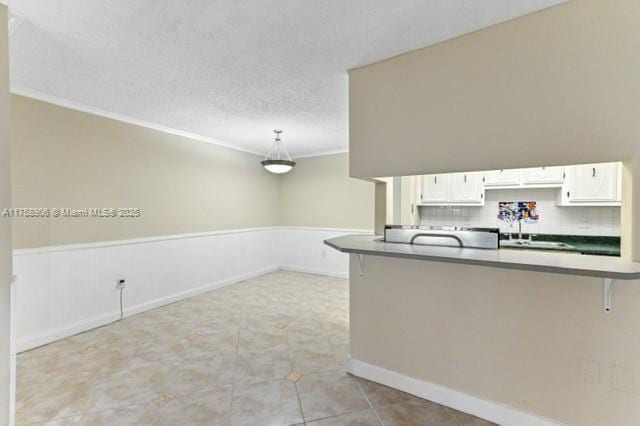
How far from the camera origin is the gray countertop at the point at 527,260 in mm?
1182

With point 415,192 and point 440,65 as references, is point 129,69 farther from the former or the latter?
point 415,192

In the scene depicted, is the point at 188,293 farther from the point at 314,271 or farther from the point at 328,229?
the point at 328,229

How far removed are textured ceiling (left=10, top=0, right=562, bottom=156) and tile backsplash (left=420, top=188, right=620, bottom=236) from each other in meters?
2.27

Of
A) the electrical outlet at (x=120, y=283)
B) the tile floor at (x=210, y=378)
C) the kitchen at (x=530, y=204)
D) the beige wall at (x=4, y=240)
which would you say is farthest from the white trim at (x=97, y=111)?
the kitchen at (x=530, y=204)

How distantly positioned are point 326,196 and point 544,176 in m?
3.39

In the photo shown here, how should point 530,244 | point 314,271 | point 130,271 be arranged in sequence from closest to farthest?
1. point 530,244
2. point 130,271
3. point 314,271

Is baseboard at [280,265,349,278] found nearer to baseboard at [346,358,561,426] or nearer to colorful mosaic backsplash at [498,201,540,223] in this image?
colorful mosaic backsplash at [498,201,540,223]

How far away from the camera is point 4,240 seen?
5.22ft

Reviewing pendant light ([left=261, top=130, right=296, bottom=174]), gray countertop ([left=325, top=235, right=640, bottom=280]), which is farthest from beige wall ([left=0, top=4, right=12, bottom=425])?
pendant light ([left=261, top=130, right=296, bottom=174])

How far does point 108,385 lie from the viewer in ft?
6.82

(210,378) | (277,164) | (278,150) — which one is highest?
(278,150)

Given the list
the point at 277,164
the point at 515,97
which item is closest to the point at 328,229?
the point at 277,164

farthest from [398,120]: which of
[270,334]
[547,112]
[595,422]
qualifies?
[270,334]

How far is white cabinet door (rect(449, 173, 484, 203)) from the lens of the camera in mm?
3744
